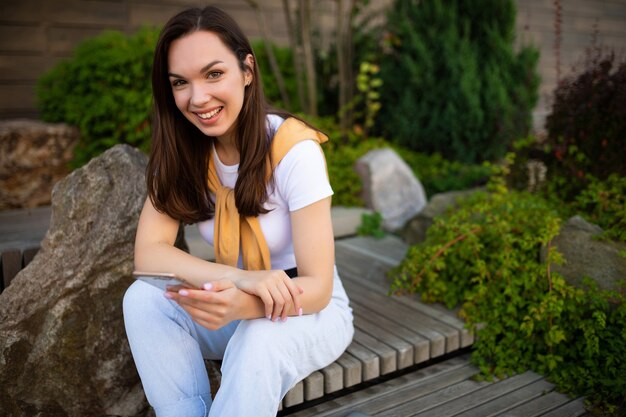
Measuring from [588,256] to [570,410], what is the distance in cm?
71

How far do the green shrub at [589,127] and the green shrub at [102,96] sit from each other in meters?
2.87

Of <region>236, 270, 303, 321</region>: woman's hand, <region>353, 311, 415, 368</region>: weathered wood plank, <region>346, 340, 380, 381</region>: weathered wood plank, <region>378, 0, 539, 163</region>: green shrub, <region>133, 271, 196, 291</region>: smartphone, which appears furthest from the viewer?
<region>378, 0, 539, 163</region>: green shrub

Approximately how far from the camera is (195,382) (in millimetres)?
1738

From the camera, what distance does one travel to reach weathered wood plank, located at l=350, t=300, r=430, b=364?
2348mm

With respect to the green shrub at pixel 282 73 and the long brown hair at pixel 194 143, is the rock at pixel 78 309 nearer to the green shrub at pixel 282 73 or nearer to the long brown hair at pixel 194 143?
the long brown hair at pixel 194 143

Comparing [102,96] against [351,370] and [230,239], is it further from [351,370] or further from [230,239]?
[351,370]

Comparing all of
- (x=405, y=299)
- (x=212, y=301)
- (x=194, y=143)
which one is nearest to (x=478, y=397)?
(x=405, y=299)

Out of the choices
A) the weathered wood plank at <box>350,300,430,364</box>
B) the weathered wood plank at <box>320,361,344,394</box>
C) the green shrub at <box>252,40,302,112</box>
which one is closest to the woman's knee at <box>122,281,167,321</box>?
the weathered wood plank at <box>320,361,344,394</box>

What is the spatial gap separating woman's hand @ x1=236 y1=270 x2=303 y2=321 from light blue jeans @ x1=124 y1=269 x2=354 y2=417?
58 millimetres

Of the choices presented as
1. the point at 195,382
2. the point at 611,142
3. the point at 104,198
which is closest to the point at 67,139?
the point at 104,198

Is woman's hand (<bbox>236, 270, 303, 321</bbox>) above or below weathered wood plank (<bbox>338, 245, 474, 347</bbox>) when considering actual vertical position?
above

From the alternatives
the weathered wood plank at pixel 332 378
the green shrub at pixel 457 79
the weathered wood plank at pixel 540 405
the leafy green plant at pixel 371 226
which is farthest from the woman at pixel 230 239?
the green shrub at pixel 457 79

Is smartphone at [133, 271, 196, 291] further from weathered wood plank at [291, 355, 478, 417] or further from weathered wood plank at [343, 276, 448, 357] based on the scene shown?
weathered wood plank at [343, 276, 448, 357]

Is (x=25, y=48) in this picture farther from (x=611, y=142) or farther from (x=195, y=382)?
(x=611, y=142)
